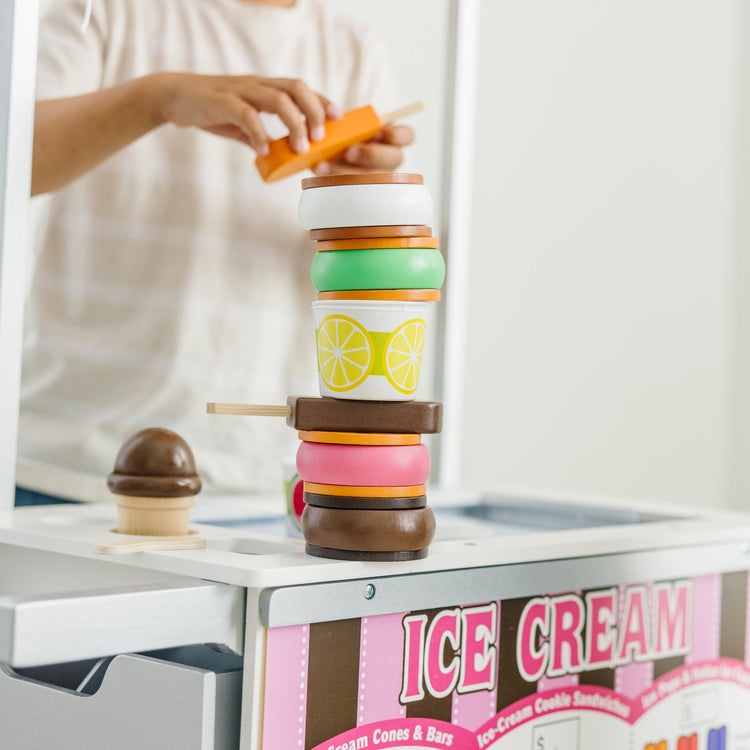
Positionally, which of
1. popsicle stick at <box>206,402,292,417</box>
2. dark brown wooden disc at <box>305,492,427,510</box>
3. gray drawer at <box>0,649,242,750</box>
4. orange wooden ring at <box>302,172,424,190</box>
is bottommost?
gray drawer at <box>0,649,242,750</box>

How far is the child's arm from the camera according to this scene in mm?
809

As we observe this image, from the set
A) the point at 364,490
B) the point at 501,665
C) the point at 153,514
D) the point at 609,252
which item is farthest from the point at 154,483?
the point at 609,252

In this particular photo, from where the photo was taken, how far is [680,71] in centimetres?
224

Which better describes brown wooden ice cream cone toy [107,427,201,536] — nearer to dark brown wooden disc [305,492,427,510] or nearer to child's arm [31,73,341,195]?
dark brown wooden disc [305,492,427,510]

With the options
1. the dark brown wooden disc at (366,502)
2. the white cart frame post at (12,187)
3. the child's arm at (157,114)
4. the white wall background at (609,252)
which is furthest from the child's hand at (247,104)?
the white wall background at (609,252)

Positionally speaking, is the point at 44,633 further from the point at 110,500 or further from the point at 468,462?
the point at 468,462

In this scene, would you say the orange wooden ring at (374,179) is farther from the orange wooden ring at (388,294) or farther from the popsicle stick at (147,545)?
the popsicle stick at (147,545)

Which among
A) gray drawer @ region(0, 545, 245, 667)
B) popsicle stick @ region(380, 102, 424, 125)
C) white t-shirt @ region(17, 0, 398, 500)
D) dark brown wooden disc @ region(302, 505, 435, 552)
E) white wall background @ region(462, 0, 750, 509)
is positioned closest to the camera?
gray drawer @ region(0, 545, 245, 667)

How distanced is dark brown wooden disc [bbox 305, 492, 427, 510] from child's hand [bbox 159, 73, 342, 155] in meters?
0.31

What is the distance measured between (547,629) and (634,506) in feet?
0.93

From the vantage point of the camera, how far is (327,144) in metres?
0.86

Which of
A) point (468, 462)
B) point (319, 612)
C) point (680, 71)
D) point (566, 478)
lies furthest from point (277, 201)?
point (680, 71)

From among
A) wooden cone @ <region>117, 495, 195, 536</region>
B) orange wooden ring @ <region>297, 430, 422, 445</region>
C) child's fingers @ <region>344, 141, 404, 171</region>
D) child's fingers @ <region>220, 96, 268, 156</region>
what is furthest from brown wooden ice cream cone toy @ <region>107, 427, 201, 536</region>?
child's fingers @ <region>344, 141, 404, 171</region>

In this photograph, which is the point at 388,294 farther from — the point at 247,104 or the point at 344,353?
the point at 247,104
